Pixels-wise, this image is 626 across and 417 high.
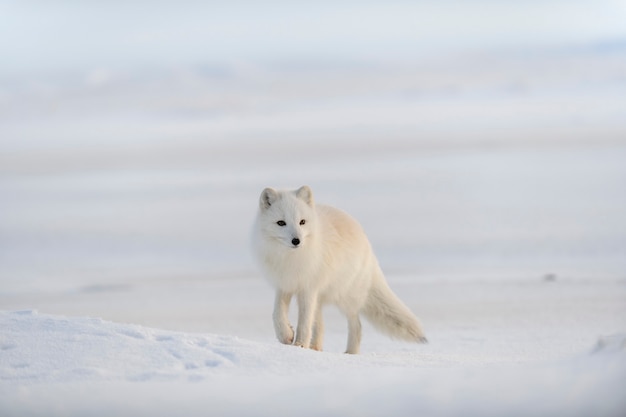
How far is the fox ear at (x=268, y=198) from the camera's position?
3.99 m

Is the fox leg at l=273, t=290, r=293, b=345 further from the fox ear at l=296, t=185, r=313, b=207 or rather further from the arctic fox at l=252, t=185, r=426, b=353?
the fox ear at l=296, t=185, r=313, b=207

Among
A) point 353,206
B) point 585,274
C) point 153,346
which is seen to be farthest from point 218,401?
point 353,206

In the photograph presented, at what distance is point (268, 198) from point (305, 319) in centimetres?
57

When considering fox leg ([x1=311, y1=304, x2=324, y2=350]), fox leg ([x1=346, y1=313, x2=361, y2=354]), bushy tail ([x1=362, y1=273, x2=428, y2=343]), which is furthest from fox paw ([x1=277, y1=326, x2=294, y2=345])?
bushy tail ([x1=362, y1=273, x2=428, y2=343])

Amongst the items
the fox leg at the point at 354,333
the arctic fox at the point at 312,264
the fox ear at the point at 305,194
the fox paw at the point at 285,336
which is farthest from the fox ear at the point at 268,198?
the fox leg at the point at 354,333

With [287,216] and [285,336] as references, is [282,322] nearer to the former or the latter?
[285,336]

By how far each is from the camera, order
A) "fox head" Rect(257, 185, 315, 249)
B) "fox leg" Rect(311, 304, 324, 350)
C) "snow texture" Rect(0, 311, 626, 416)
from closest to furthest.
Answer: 1. "snow texture" Rect(0, 311, 626, 416)
2. "fox head" Rect(257, 185, 315, 249)
3. "fox leg" Rect(311, 304, 324, 350)

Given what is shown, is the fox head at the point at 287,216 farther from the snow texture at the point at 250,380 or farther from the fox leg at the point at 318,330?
the snow texture at the point at 250,380

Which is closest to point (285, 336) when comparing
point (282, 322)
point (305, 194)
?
point (282, 322)

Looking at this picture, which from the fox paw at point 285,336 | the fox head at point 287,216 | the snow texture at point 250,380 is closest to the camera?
the snow texture at point 250,380

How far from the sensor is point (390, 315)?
4398 millimetres

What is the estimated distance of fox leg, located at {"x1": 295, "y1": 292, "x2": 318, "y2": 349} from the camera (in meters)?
4.01

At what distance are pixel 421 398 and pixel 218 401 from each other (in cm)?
57

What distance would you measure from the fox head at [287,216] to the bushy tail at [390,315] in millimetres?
651
